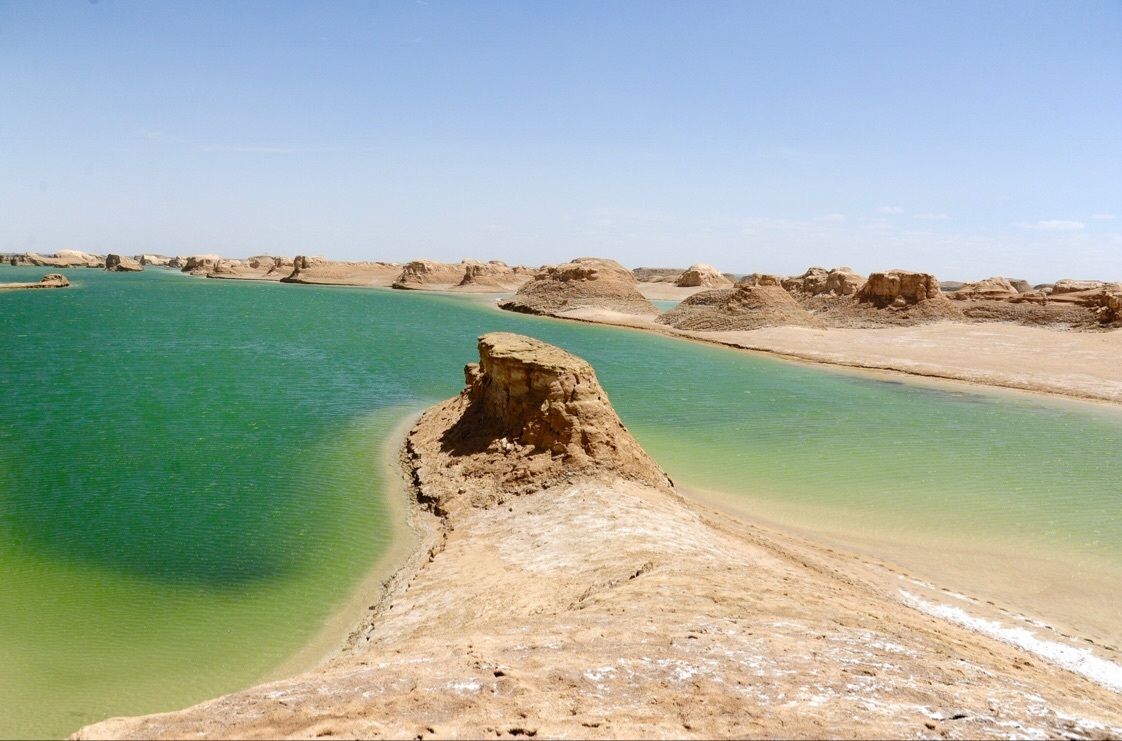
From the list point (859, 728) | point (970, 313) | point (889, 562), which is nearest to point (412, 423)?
point (889, 562)

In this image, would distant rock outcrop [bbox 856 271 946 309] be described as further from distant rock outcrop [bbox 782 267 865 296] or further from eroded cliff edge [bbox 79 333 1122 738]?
eroded cliff edge [bbox 79 333 1122 738]

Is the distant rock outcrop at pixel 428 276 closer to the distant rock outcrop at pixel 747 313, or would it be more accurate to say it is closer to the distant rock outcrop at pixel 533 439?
the distant rock outcrop at pixel 747 313

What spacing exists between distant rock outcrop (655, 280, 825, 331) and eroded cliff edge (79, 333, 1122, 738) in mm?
33715

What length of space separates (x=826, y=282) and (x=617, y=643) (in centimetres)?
6230

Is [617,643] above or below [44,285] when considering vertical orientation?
below

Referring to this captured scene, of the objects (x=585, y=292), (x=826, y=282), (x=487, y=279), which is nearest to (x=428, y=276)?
(x=487, y=279)

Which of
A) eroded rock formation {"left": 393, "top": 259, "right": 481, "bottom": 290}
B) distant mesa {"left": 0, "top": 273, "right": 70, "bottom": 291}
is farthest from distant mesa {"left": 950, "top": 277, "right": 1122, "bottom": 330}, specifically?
distant mesa {"left": 0, "top": 273, "right": 70, "bottom": 291}

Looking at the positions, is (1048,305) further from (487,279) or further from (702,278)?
(487,279)

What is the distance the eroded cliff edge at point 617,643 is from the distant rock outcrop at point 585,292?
44669mm

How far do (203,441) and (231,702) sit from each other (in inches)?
457

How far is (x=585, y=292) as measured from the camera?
57.5 metres

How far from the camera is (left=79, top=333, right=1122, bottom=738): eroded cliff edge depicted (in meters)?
4.09

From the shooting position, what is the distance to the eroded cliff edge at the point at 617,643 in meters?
4.09

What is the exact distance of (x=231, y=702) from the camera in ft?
14.5
